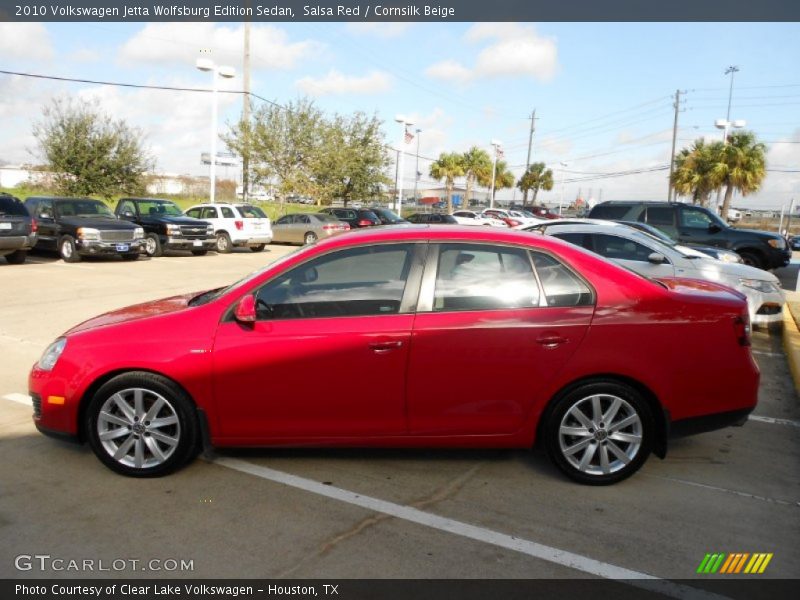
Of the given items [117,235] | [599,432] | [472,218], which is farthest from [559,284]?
[472,218]

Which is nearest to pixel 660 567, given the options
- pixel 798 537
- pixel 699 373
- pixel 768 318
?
pixel 798 537

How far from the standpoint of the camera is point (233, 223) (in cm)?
2177

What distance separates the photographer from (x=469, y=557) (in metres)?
3.26

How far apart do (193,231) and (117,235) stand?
9.50ft

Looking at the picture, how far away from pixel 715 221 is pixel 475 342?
43.0ft

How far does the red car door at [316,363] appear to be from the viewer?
3916mm

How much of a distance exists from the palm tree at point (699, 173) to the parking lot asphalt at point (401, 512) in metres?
38.3

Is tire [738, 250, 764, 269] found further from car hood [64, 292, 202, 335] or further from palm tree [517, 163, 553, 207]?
palm tree [517, 163, 553, 207]

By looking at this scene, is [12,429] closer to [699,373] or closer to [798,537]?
[699,373]

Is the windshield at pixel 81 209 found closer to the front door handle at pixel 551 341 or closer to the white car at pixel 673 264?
the white car at pixel 673 264

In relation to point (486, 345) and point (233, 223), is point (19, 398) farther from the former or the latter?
point (233, 223)

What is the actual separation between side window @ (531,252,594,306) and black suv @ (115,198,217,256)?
16.4 m

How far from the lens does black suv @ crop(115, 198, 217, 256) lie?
18828 millimetres

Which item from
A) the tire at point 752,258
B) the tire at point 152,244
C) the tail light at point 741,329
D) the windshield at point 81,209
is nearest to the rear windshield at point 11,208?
the windshield at point 81,209
